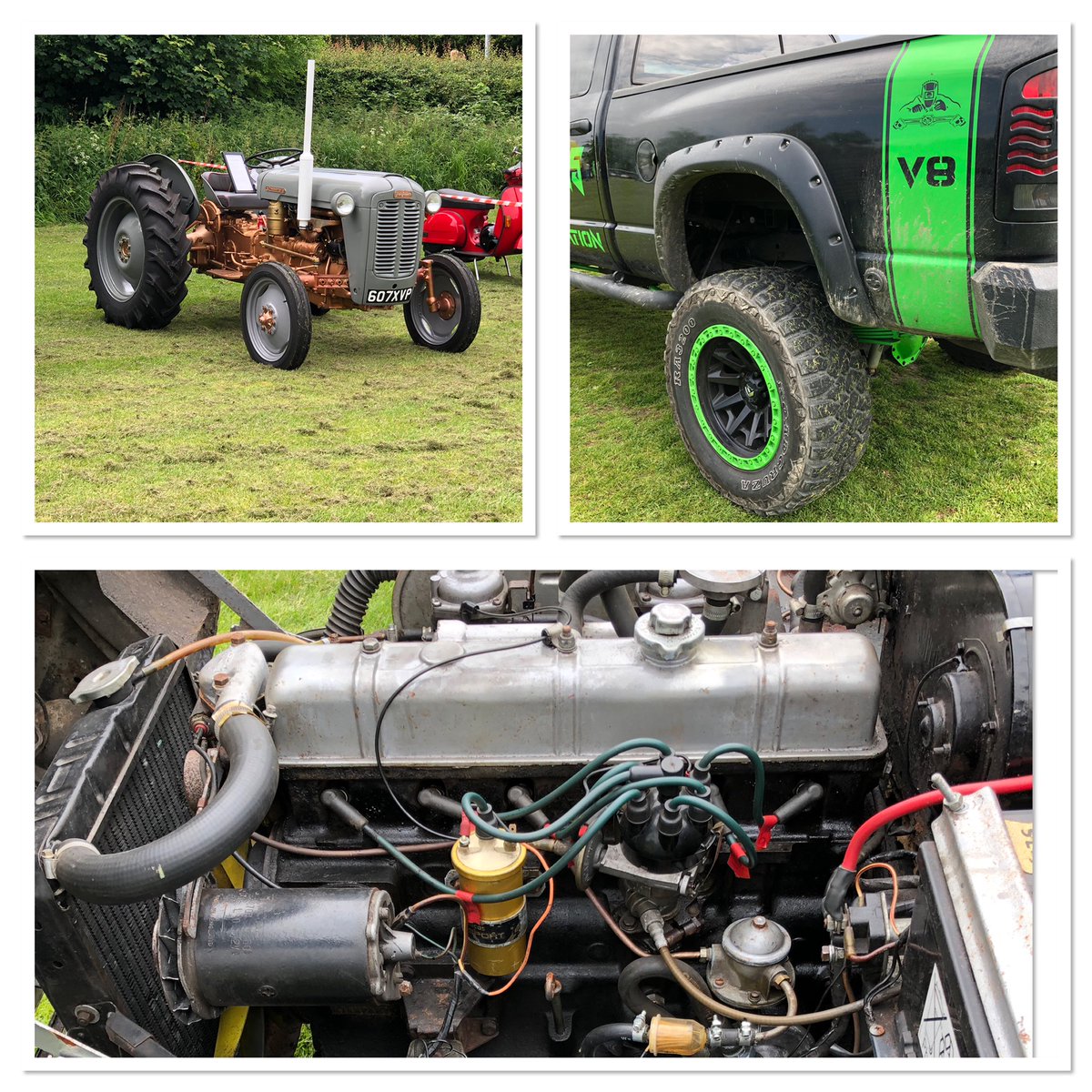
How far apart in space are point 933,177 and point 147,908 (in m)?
2.54

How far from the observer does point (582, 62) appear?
413 centimetres

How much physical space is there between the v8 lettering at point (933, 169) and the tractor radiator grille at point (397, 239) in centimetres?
355

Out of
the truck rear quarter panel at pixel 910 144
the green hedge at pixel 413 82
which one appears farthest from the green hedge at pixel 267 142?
the truck rear quarter panel at pixel 910 144

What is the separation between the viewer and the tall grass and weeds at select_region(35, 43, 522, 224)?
17.5ft

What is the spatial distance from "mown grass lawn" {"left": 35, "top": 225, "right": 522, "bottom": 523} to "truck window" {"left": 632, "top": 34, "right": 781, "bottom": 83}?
5.02 ft

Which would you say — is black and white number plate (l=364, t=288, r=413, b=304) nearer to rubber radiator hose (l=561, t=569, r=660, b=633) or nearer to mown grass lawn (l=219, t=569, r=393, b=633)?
mown grass lawn (l=219, t=569, r=393, b=633)

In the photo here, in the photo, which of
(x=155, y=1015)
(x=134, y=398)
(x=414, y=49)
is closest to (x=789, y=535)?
(x=155, y=1015)

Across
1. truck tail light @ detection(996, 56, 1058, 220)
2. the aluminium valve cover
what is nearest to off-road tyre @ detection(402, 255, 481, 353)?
the aluminium valve cover

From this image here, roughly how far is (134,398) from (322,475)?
4.24 feet

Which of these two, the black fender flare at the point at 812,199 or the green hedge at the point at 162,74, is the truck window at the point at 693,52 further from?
the green hedge at the point at 162,74
